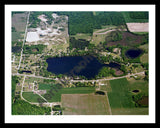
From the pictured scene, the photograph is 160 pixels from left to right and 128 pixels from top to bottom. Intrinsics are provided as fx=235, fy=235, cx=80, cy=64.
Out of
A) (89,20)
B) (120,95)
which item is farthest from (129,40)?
(120,95)

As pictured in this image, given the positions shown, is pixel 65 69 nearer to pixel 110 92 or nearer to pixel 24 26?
pixel 110 92

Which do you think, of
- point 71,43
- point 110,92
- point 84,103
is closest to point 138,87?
point 110,92

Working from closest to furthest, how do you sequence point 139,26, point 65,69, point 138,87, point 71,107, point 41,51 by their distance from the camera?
point 71,107, point 138,87, point 65,69, point 41,51, point 139,26

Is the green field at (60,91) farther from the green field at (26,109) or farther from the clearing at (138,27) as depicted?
the clearing at (138,27)

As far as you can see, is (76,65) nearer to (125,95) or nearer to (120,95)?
(120,95)

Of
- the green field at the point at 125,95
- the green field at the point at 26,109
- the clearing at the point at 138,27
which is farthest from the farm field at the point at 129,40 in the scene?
the green field at the point at 26,109
